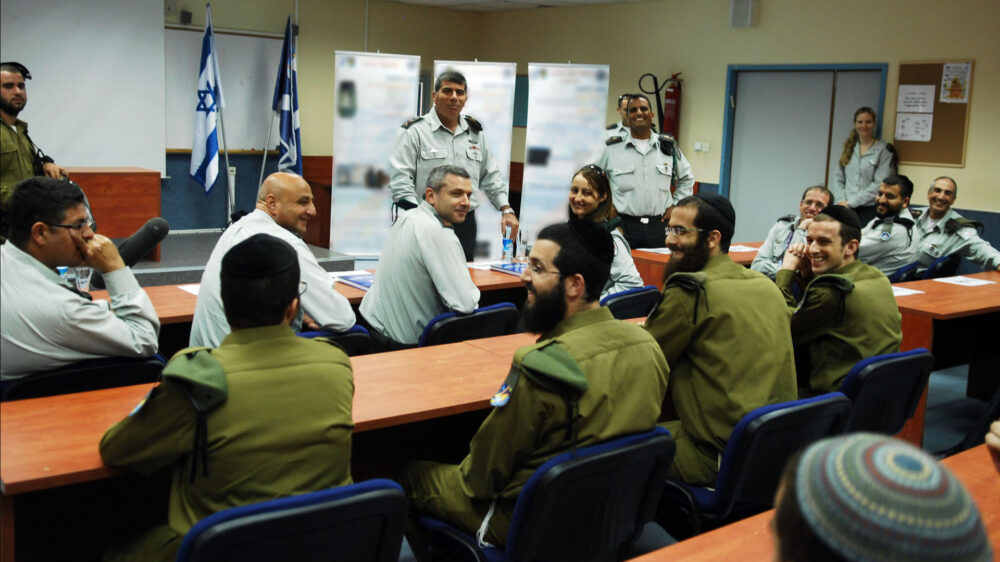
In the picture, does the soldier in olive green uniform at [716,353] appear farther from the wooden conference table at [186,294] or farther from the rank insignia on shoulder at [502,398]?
the wooden conference table at [186,294]

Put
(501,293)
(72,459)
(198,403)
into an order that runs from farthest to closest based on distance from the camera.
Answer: (501,293) → (72,459) → (198,403)

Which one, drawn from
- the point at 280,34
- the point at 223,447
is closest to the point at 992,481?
the point at 223,447

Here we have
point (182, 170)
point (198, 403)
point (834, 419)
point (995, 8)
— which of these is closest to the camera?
point (198, 403)

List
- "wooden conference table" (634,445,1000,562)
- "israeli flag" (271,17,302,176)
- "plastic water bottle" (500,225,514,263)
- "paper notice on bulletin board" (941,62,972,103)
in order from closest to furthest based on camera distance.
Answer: "wooden conference table" (634,445,1000,562), "plastic water bottle" (500,225,514,263), "paper notice on bulletin board" (941,62,972,103), "israeli flag" (271,17,302,176)

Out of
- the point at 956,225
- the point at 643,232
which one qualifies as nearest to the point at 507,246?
the point at 643,232

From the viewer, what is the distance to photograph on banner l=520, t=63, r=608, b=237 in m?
8.65

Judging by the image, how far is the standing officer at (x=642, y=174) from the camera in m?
6.55

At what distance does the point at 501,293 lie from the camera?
16.7ft

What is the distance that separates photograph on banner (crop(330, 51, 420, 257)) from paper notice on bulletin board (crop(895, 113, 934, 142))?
4435 millimetres

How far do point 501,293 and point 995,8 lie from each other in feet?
17.1

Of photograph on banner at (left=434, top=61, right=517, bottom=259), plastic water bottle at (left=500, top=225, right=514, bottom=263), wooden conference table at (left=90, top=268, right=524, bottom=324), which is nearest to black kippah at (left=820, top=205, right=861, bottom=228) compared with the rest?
wooden conference table at (left=90, top=268, right=524, bottom=324)

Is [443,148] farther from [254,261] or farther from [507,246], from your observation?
[254,261]

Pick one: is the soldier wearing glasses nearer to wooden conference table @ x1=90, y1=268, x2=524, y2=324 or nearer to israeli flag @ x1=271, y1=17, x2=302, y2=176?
wooden conference table @ x1=90, y1=268, x2=524, y2=324

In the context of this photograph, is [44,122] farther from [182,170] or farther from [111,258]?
[111,258]
